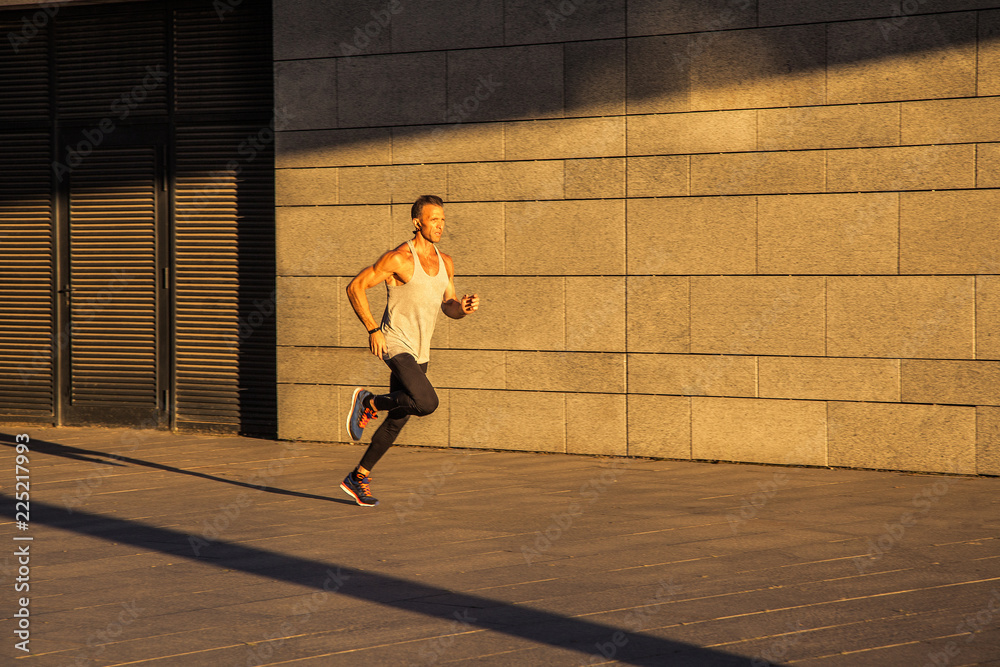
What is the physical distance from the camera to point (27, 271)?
508 inches

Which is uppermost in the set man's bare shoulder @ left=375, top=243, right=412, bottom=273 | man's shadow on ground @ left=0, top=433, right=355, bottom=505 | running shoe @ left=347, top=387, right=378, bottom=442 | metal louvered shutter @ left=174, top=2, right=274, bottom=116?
metal louvered shutter @ left=174, top=2, right=274, bottom=116

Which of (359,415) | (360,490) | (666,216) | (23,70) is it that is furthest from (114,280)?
(666,216)

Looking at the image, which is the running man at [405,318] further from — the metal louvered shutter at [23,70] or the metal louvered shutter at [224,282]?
the metal louvered shutter at [23,70]

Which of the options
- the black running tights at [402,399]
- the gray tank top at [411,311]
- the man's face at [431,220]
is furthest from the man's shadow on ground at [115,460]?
the man's face at [431,220]

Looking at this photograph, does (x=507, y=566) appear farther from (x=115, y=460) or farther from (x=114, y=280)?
(x=114, y=280)

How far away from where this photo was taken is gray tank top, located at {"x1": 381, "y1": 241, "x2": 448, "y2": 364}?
7.89 meters

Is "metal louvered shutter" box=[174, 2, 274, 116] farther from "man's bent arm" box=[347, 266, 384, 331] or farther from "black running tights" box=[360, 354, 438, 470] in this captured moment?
"black running tights" box=[360, 354, 438, 470]

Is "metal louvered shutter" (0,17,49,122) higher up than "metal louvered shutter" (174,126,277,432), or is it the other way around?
"metal louvered shutter" (0,17,49,122)

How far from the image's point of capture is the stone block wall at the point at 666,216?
9164 mm

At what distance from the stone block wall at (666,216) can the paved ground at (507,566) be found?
0.69 meters

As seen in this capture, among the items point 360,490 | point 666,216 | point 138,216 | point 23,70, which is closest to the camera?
point 360,490

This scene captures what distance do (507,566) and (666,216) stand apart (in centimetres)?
472

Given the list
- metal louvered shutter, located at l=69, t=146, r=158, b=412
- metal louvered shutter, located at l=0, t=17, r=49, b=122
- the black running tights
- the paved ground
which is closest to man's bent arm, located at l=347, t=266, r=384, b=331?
the black running tights

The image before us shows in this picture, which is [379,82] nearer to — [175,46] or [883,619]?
[175,46]
